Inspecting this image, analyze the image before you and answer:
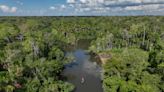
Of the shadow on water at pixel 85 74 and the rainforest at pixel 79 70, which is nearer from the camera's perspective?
the rainforest at pixel 79 70

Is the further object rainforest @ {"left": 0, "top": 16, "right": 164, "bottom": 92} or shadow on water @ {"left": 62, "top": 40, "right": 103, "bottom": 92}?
shadow on water @ {"left": 62, "top": 40, "right": 103, "bottom": 92}

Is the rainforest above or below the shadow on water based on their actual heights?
above

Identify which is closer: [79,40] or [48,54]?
[48,54]

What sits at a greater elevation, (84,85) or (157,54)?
(157,54)

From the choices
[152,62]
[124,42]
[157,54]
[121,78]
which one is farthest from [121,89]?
[124,42]

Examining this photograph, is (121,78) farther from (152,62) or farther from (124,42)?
(124,42)

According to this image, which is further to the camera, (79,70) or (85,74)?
(79,70)

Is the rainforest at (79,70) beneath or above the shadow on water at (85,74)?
above

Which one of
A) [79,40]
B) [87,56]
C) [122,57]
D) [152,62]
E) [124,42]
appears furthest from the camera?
[79,40]
